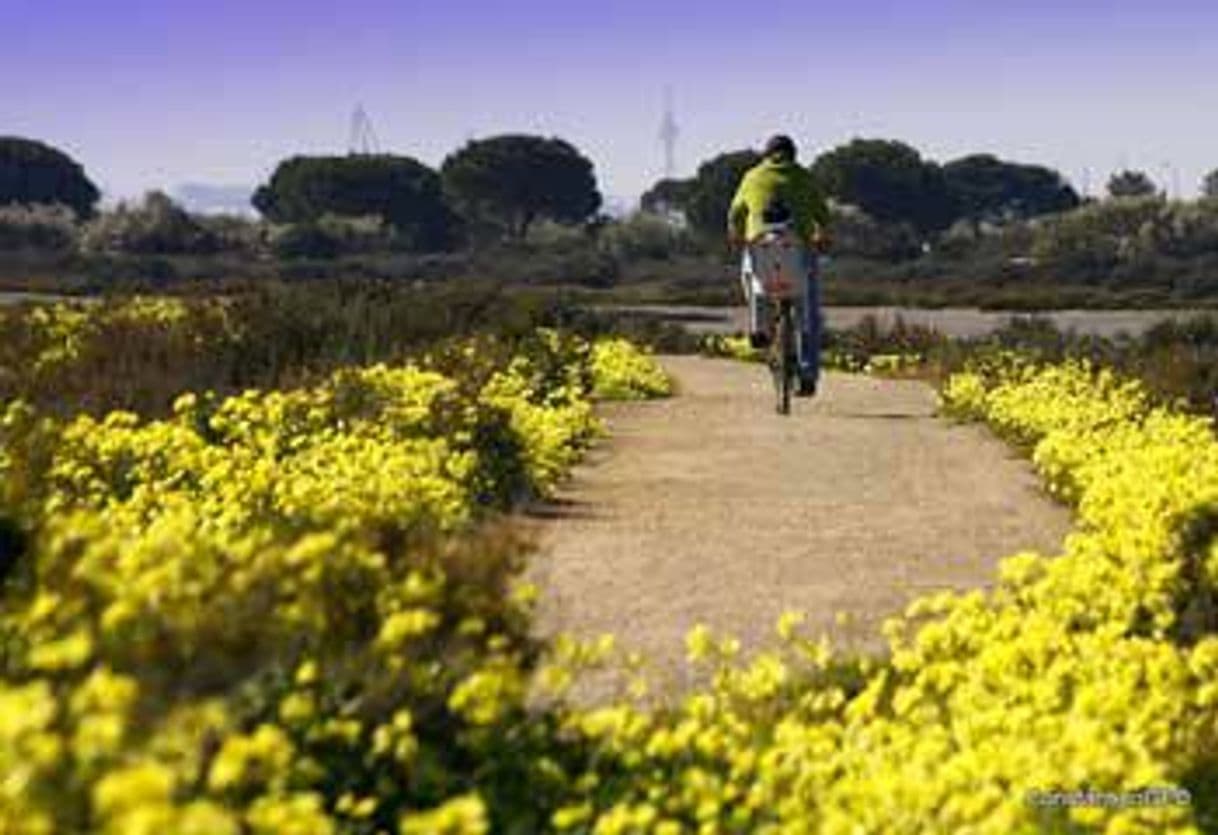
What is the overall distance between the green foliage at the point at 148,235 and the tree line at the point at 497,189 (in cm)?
41

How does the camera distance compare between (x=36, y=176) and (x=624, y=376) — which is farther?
(x=36, y=176)

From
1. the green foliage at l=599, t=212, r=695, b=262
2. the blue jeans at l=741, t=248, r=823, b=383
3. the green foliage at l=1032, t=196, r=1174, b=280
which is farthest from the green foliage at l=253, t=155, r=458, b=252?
the blue jeans at l=741, t=248, r=823, b=383

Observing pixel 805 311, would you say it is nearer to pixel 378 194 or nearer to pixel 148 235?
pixel 148 235

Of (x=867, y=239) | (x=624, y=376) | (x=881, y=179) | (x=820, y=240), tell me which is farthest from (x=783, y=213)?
(x=881, y=179)

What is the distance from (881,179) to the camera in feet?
322

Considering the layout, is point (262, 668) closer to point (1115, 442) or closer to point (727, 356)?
point (1115, 442)

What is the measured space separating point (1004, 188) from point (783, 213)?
12061 cm

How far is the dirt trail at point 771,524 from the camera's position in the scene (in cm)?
858

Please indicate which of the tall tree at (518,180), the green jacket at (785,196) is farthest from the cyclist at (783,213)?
the tall tree at (518,180)

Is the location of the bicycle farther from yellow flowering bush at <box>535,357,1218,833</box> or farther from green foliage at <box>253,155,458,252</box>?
green foliage at <box>253,155,458,252</box>

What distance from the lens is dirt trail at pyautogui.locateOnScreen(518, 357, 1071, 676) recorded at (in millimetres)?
8578

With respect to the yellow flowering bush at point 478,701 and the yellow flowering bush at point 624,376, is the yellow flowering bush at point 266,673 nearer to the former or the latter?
the yellow flowering bush at point 478,701

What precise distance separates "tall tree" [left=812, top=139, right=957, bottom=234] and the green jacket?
8221 cm

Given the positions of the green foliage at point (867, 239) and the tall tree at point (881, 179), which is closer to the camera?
the green foliage at point (867, 239)
